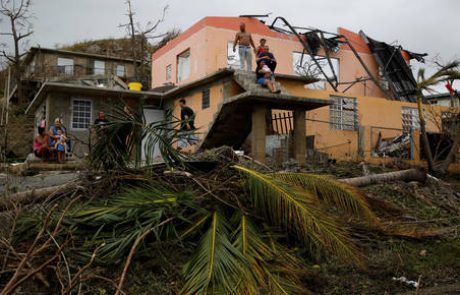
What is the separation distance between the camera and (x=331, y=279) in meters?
5.77

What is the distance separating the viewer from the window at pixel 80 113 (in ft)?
72.6

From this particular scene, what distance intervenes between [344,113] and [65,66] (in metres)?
25.4

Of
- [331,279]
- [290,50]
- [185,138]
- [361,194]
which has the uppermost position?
[290,50]

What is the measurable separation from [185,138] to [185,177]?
0.66 metres

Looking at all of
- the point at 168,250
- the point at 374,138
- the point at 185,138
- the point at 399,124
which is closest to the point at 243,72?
the point at 374,138

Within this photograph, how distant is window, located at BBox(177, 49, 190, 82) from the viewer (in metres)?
25.1

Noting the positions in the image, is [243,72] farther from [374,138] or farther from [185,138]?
[185,138]

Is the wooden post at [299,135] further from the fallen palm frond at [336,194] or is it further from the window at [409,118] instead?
the window at [409,118]

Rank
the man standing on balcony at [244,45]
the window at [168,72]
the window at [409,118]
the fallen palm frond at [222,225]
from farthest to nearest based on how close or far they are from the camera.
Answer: the window at [168,72] < the window at [409,118] < the man standing on balcony at [244,45] < the fallen palm frond at [222,225]

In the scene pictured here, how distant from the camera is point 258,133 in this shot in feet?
46.8

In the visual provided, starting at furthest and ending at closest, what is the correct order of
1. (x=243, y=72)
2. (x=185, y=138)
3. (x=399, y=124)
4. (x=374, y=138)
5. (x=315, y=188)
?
(x=399, y=124), (x=374, y=138), (x=243, y=72), (x=185, y=138), (x=315, y=188)

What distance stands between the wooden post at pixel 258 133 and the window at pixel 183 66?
36.1 ft

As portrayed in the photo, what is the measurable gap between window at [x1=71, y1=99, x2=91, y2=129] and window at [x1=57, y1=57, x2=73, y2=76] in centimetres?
1733

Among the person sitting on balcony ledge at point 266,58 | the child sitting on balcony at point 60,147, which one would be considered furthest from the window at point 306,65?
the child sitting on balcony at point 60,147
